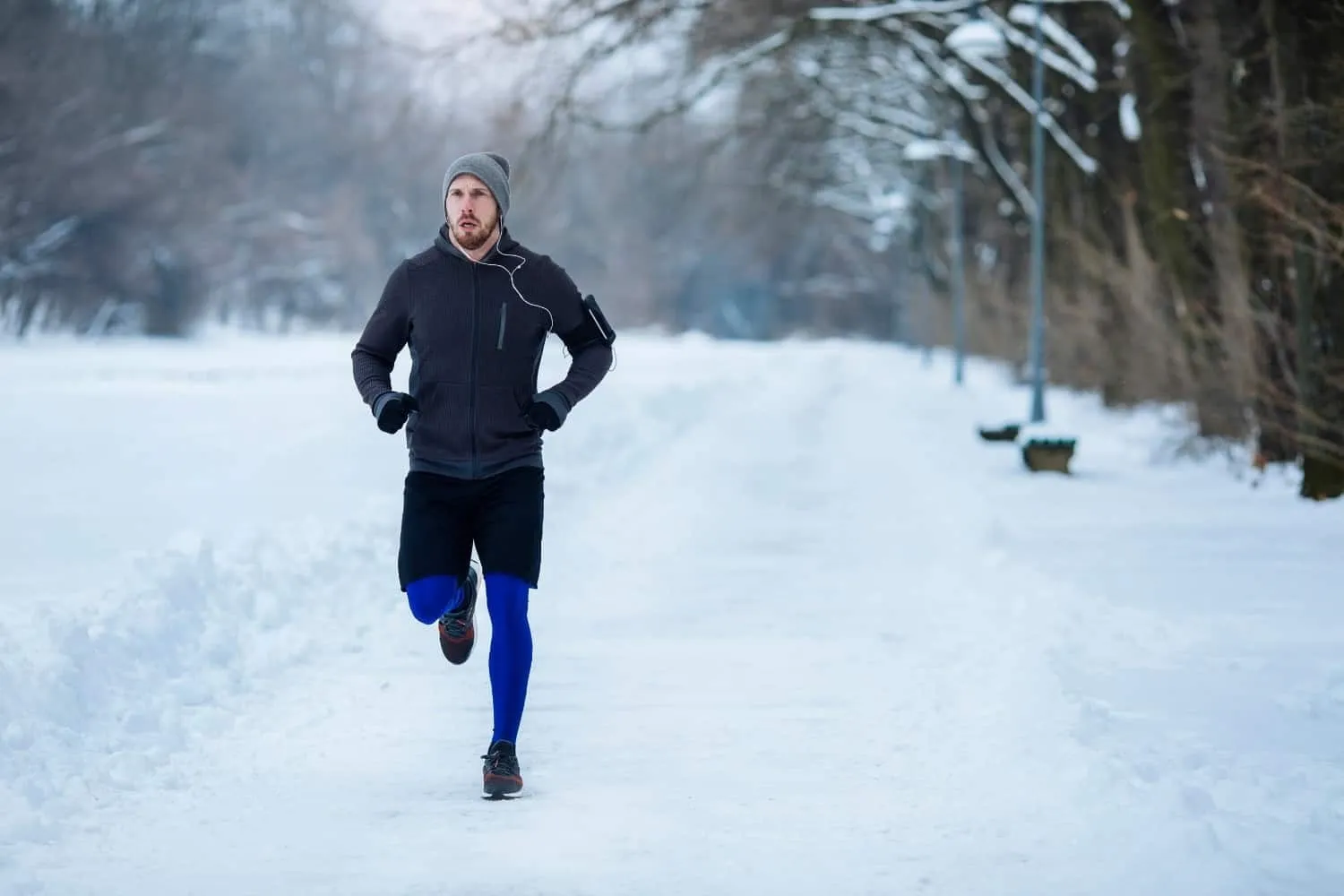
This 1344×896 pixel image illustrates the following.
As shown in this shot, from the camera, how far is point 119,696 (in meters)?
7.01

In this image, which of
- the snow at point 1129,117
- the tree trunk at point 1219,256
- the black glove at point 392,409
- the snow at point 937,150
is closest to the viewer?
the black glove at point 392,409

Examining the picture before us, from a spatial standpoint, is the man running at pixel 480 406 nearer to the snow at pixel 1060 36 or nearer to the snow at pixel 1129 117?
the snow at pixel 1129 117

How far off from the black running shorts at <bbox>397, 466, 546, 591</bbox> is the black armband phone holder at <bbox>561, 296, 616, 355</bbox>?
1.58 ft

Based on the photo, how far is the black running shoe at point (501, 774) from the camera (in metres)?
5.88

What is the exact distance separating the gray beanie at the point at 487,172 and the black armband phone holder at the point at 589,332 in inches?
16.8

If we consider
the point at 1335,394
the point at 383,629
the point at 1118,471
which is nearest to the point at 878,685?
the point at 383,629

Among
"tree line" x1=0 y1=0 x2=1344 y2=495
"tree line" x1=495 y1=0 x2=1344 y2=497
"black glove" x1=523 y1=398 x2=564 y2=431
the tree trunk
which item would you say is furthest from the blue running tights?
the tree trunk

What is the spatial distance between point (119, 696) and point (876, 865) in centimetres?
326

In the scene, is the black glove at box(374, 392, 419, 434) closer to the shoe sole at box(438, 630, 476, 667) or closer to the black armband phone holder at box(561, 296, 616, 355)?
the black armband phone holder at box(561, 296, 616, 355)

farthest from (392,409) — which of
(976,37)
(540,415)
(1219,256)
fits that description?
(976,37)

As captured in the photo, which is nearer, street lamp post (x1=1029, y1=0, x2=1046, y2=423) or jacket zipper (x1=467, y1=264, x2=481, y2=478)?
jacket zipper (x1=467, y1=264, x2=481, y2=478)

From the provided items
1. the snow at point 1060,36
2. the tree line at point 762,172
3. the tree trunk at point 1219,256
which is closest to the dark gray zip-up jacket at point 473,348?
the tree line at point 762,172

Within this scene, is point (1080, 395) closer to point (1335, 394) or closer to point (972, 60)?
point (972, 60)

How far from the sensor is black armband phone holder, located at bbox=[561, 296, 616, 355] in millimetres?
6266
